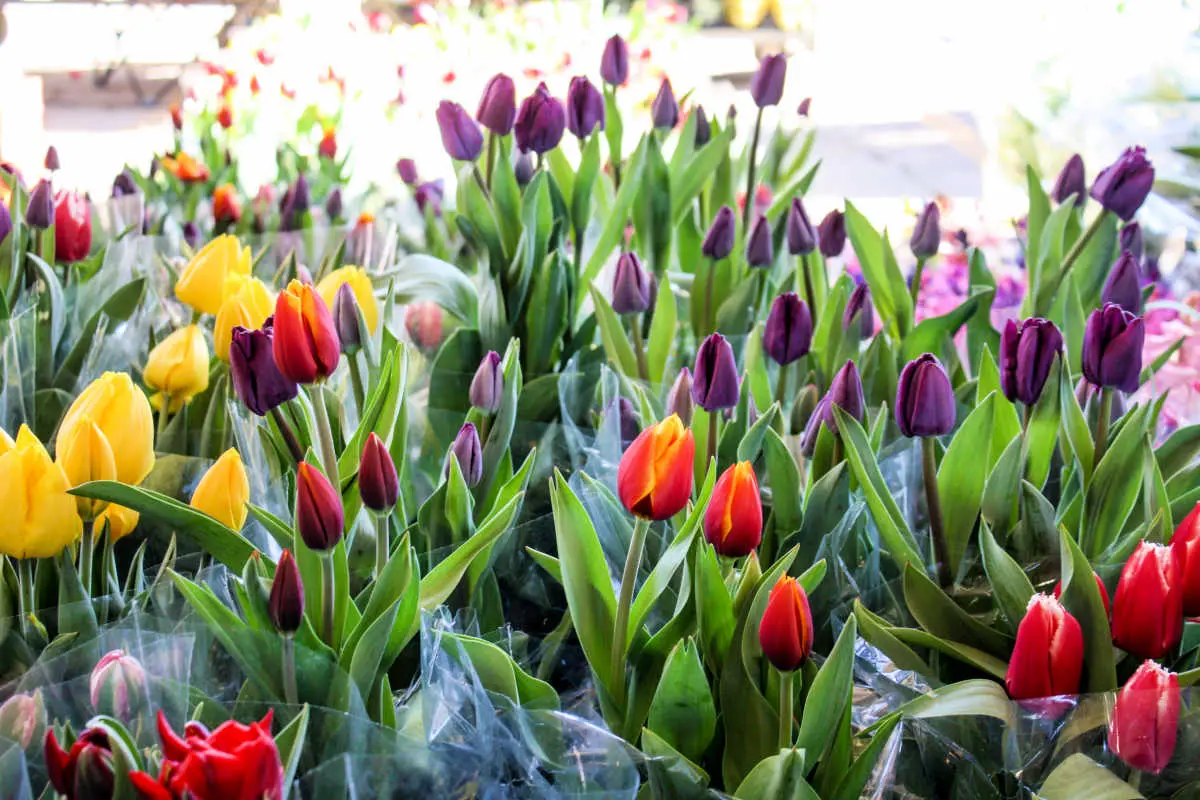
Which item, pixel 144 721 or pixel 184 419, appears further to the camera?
pixel 184 419

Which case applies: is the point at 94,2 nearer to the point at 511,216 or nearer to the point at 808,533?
the point at 511,216

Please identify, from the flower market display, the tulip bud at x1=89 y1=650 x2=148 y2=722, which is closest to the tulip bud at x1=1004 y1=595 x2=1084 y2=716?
the flower market display

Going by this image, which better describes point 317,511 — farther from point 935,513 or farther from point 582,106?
point 582,106

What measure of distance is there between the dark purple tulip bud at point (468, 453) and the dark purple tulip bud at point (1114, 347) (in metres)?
0.36

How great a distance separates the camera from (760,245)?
3.30 ft

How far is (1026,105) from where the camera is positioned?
2.25 m

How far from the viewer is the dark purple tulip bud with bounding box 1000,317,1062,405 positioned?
2.24 feet

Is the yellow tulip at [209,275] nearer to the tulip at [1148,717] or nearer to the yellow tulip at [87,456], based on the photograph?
the yellow tulip at [87,456]

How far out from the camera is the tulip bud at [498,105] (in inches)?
37.9

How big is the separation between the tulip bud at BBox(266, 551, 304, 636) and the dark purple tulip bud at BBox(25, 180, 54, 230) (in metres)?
0.61

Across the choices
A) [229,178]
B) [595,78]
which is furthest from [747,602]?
[595,78]

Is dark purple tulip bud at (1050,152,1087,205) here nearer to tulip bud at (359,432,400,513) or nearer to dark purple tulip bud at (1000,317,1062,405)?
dark purple tulip bud at (1000,317,1062,405)

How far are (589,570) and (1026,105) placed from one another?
194 centimetres

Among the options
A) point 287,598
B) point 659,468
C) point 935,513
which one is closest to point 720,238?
point 935,513
